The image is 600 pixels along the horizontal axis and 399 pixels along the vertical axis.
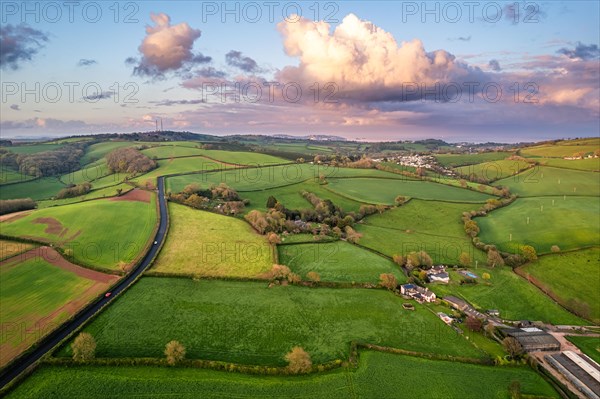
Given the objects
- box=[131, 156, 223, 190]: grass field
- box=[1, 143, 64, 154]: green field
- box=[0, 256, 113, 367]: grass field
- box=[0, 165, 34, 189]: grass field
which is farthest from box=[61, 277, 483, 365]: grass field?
box=[1, 143, 64, 154]: green field

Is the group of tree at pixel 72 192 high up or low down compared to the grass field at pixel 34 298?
up

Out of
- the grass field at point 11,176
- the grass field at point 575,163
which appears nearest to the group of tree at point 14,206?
the grass field at point 11,176

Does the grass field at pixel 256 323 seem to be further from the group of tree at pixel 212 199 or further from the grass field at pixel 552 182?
the grass field at pixel 552 182

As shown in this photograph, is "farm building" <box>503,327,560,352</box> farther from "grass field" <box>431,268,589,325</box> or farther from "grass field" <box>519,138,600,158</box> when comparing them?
"grass field" <box>519,138,600,158</box>

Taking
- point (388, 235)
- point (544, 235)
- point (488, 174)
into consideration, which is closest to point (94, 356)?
point (388, 235)

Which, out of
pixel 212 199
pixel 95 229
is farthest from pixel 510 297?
pixel 95 229

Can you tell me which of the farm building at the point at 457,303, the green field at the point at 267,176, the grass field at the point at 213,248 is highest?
the green field at the point at 267,176

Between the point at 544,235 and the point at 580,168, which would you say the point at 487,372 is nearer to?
the point at 544,235
